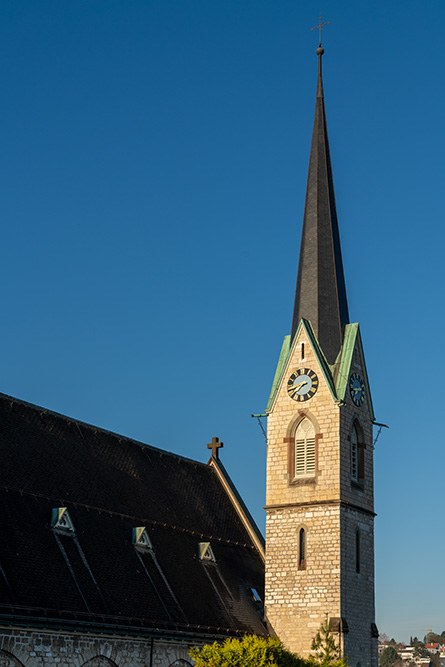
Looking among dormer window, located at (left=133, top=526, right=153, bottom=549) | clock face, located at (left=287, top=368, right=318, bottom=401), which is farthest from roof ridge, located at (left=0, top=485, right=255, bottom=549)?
clock face, located at (left=287, top=368, right=318, bottom=401)

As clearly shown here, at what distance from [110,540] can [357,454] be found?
12.1 meters

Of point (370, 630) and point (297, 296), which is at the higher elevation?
point (297, 296)

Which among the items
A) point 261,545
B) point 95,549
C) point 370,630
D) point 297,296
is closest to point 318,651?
point 370,630

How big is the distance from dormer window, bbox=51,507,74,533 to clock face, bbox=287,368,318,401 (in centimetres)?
1267

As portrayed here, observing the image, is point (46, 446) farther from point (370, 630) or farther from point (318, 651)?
point (370, 630)

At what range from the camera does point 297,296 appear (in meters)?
42.4

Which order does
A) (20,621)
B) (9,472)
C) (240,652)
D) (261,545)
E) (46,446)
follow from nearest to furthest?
(20,621)
(240,652)
(9,472)
(46,446)
(261,545)

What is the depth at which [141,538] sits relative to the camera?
3356cm

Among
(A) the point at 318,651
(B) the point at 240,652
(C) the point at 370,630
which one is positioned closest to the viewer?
(B) the point at 240,652

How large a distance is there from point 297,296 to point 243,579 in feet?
41.7

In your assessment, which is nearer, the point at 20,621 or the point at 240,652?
the point at 20,621

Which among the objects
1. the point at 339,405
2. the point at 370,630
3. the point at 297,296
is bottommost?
the point at 370,630

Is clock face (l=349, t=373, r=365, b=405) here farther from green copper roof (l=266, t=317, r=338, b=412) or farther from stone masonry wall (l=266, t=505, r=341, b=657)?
stone masonry wall (l=266, t=505, r=341, b=657)

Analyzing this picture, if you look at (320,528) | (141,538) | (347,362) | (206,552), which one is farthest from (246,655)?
(347,362)
